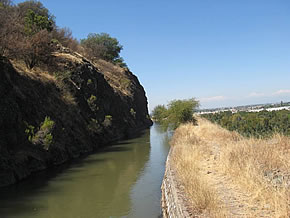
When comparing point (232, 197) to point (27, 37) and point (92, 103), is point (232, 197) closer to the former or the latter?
point (27, 37)

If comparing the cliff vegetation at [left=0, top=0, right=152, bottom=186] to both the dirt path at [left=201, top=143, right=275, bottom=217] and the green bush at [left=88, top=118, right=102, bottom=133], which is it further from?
the dirt path at [left=201, top=143, right=275, bottom=217]

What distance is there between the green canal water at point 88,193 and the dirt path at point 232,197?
2.74 m

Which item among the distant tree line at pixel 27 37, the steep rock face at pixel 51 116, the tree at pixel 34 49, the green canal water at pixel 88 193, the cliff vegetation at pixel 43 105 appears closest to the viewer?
the green canal water at pixel 88 193

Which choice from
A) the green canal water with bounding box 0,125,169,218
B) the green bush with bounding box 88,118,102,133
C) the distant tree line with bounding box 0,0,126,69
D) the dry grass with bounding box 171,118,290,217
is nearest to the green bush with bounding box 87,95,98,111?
the green bush with bounding box 88,118,102,133

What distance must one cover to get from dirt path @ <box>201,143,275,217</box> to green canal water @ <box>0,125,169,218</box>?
9.00 feet

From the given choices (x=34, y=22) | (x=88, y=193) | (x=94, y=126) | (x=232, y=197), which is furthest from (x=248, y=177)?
(x=34, y=22)

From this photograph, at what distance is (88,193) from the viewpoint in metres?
12.4

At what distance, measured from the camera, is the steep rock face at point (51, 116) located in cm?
1466

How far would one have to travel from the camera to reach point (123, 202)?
11117 millimetres

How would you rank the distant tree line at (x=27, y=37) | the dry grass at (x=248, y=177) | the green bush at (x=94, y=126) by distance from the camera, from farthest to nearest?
the green bush at (x=94, y=126), the distant tree line at (x=27, y=37), the dry grass at (x=248, y=177)

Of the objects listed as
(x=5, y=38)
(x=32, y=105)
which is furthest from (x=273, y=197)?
(x=5, y=38)

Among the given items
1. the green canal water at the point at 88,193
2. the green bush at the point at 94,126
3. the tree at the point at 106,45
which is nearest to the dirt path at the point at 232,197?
the green canal water at the point at 88,193

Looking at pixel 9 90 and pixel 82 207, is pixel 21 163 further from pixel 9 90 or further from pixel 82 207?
pixel 82 207

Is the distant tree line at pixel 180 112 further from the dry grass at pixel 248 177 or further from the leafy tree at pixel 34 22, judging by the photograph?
the dry grass at pixel 248 177
